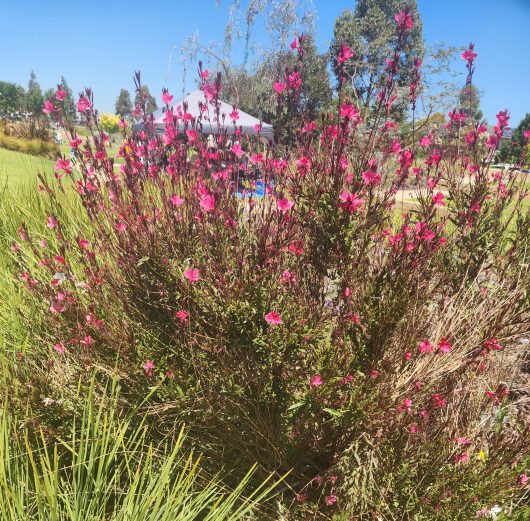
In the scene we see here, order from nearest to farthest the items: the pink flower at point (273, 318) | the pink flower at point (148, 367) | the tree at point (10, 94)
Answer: the pink flower at point (273, 318)
the pink flower at point (148, 367)
the tree at point (10, 94)

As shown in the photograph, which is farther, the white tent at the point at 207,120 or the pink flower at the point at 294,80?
the white tent at the point at 207,120

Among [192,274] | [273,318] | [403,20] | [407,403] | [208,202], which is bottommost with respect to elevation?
[407,403]

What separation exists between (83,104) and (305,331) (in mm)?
1748

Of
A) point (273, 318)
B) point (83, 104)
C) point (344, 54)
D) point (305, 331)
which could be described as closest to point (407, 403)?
point (305, 331)

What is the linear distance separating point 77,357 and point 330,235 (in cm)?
167

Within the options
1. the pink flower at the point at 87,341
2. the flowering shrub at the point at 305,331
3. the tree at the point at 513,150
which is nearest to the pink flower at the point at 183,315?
the flowering shrub at the point at 305,331

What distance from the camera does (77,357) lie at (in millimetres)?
2650

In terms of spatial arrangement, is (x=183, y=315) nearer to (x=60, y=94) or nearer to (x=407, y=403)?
(x=407, y=403)

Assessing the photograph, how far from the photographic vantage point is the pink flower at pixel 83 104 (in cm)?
245

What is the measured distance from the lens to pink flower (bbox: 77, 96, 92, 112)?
245 centimetres

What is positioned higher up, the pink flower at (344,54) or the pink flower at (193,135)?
the pink flower at (344,54)

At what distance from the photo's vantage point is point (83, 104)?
2.47m

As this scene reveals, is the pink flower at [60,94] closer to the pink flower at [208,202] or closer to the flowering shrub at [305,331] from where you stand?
the flowering shrub at [305,331]

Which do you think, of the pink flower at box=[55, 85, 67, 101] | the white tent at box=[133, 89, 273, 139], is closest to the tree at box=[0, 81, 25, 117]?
the white tent at box=[133, 89, 273, 139]
